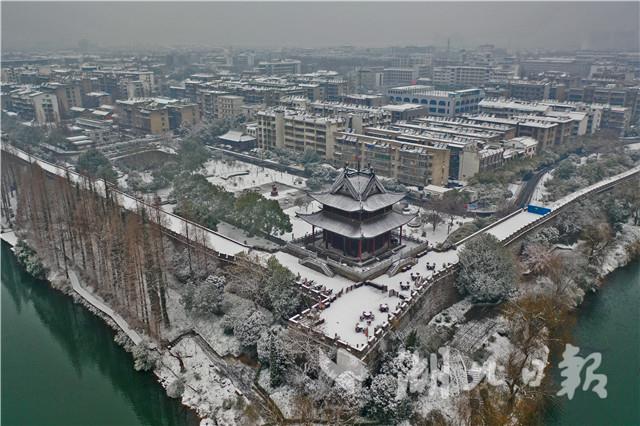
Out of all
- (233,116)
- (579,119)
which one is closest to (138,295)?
(233,116)

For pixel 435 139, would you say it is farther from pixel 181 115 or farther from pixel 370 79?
pixel 370 79

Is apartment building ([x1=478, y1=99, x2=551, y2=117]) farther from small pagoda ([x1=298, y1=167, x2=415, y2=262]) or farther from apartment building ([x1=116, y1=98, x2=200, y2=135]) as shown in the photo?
small pagoda ([x1=298, y1=167, x2=415, y2=262])

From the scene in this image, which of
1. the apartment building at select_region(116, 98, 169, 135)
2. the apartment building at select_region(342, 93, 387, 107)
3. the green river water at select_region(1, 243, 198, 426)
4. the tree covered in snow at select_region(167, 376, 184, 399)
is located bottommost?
the green river water at select_region(1, 243, 198, 426)

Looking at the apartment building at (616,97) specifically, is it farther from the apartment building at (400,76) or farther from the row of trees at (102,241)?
the row of trees at (102,241)

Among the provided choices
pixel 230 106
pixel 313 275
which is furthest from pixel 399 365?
pixel 230 106

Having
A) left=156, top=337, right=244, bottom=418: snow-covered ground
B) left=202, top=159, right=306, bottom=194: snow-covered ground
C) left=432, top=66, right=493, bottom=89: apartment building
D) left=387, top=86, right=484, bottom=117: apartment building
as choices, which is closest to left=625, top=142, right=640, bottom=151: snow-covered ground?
left=387, top=86, right=484, bottom=117: apartment building

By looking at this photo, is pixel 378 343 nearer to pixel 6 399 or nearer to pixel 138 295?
pixel 138 295
